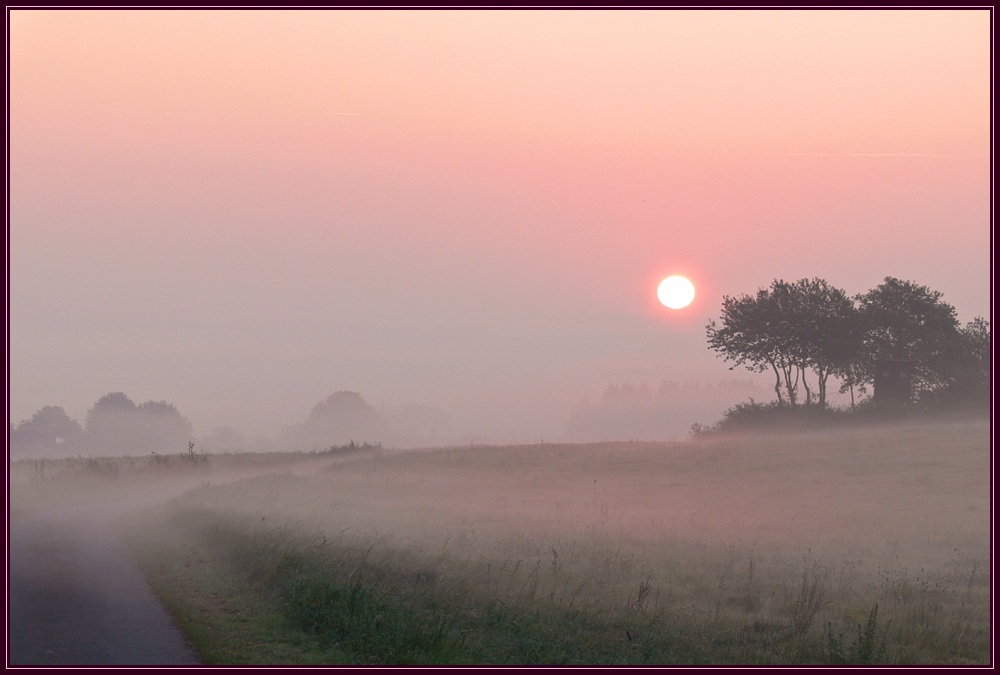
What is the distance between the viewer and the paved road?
1245cm

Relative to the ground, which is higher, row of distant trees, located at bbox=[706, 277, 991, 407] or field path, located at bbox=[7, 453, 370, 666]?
row of distant trees, located at bbox=[706, 277, 991, 407]

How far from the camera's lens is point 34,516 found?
36344mm

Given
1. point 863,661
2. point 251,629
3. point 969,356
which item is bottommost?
point 863,661

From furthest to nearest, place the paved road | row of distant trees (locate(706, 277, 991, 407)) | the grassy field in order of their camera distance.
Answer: row of distant trees (locate(706, 277, 991, 407))
the grassy field
the paved road

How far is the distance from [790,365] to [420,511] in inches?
2884

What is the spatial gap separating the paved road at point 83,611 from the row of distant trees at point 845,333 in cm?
8290

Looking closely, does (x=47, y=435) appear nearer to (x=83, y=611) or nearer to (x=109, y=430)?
(x=109, y=430)

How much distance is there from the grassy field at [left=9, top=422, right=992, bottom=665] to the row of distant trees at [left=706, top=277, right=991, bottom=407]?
55.1 meters

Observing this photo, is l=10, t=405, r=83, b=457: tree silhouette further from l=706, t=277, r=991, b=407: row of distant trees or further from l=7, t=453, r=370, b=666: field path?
l=7, t=453, r=370, b=666: field path

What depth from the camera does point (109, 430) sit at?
18962 cm

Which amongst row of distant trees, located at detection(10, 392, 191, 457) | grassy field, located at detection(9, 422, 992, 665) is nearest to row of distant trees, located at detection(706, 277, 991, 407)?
grassy field, located at detection(9, 422, 992, 665)
